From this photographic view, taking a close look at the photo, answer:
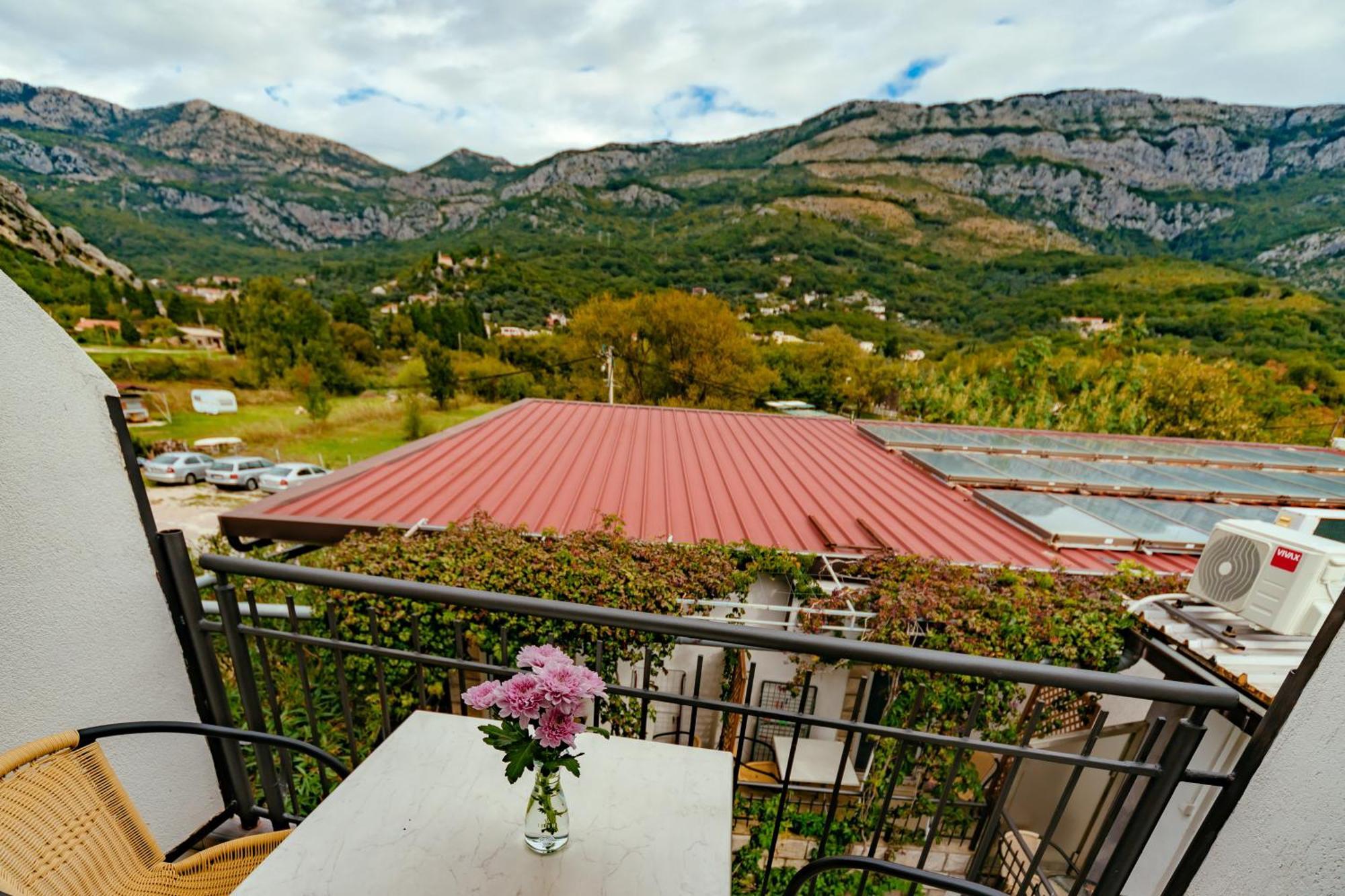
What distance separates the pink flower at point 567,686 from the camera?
41.2 inches

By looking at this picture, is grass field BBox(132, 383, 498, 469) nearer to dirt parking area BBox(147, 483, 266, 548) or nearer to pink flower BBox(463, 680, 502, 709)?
dirt parking area BBox(147, 483, 266, 548)

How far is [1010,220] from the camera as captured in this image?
5472cm

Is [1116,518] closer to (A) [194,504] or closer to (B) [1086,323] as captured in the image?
(A) [194,504]

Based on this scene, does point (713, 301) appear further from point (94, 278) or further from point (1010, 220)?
point (1010, 220)

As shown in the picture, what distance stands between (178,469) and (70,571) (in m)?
20.9

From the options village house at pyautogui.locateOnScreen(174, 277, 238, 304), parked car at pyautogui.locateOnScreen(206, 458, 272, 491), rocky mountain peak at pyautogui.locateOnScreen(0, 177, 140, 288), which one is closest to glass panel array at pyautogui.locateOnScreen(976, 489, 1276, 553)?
rocky mountain peak at pyautogui.locateOnScreen(0, 177, 140, 288)

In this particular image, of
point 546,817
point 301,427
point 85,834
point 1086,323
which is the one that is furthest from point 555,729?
point 1086,323

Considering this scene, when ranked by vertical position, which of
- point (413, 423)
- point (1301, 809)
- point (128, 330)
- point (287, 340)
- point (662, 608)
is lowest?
point (413, 423)

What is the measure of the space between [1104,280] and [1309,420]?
72.7ft

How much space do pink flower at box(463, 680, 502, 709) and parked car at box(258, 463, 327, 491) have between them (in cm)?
1772

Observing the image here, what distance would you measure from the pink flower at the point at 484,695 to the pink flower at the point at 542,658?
0.23ft

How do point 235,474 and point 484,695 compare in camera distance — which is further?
point 235,474

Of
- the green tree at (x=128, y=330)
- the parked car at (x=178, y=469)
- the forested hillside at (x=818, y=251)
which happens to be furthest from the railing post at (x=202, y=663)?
the green tree at (x=128, y=330)

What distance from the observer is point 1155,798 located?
1.28 meters
